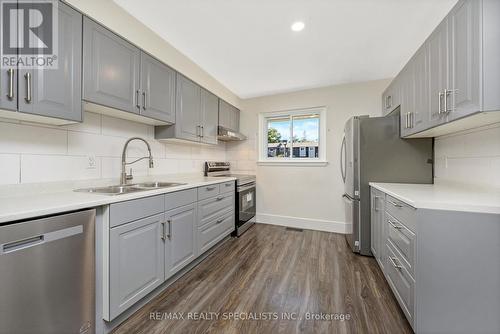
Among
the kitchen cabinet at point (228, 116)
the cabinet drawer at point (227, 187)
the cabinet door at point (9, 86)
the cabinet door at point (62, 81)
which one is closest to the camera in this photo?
the cabinet door at point (9, 86)

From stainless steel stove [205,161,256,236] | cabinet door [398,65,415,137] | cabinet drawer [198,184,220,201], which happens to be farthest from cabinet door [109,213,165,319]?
cabinet door [398,65,415,137]

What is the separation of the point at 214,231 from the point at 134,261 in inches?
42.6

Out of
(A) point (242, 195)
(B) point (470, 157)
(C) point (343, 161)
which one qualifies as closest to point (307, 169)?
(C) point (343, 161)

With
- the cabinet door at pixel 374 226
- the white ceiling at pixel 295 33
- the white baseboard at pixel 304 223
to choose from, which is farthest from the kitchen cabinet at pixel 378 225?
the white ceiling at pixel 295 33

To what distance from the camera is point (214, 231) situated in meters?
2.43

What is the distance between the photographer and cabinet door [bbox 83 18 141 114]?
1.43 m

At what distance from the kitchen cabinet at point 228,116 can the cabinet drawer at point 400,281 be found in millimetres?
2741

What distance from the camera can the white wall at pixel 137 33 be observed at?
162 cm

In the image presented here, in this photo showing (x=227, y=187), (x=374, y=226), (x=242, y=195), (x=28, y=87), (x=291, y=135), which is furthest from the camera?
(x=291, y=135)

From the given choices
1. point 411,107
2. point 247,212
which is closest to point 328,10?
point 411,107

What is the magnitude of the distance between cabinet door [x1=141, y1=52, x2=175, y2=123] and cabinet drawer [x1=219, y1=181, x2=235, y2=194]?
1004 millimetres

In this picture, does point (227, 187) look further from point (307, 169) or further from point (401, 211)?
point (401, 211)

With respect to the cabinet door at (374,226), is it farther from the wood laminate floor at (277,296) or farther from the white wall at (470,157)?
the white wall at (470,157)

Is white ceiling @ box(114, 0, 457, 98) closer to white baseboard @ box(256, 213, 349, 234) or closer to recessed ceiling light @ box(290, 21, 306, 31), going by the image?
recessed ceiling light @ box(290, 21, 306, 31)
